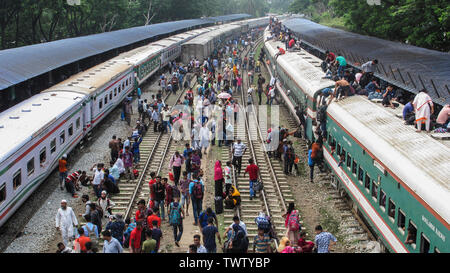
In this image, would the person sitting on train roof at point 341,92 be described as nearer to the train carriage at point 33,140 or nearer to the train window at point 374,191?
the train window at point 374,191

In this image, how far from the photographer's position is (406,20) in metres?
33.1

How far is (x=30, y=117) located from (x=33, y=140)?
2.06 metres

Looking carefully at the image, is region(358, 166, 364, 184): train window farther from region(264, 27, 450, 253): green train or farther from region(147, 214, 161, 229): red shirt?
region(147, 214, 161, 229): red shirt

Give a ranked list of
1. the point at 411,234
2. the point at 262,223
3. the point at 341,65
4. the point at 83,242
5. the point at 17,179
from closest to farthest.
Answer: the point at 411,234, the point at 83,242, the point at 262,223, the point at 17,179, the point at 341,65

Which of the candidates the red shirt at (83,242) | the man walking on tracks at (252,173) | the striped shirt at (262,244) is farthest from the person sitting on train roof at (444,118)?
the red shirt at (83,242)

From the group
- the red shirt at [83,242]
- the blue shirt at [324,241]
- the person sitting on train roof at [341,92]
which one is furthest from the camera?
the person sitting on train roof at [341,92]

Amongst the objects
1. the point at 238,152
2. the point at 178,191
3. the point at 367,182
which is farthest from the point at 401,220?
the point at 238,152

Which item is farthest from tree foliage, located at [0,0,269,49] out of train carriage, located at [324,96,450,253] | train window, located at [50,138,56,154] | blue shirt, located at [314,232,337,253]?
blue shirt, located at [314,232,337,253]

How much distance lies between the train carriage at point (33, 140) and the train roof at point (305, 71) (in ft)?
31.8

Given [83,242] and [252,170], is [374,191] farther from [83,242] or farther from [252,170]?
[83,242]

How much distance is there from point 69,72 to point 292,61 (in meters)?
13.4

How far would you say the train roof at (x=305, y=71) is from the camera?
69.6 ft

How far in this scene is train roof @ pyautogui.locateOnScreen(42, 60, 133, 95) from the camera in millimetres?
23047
